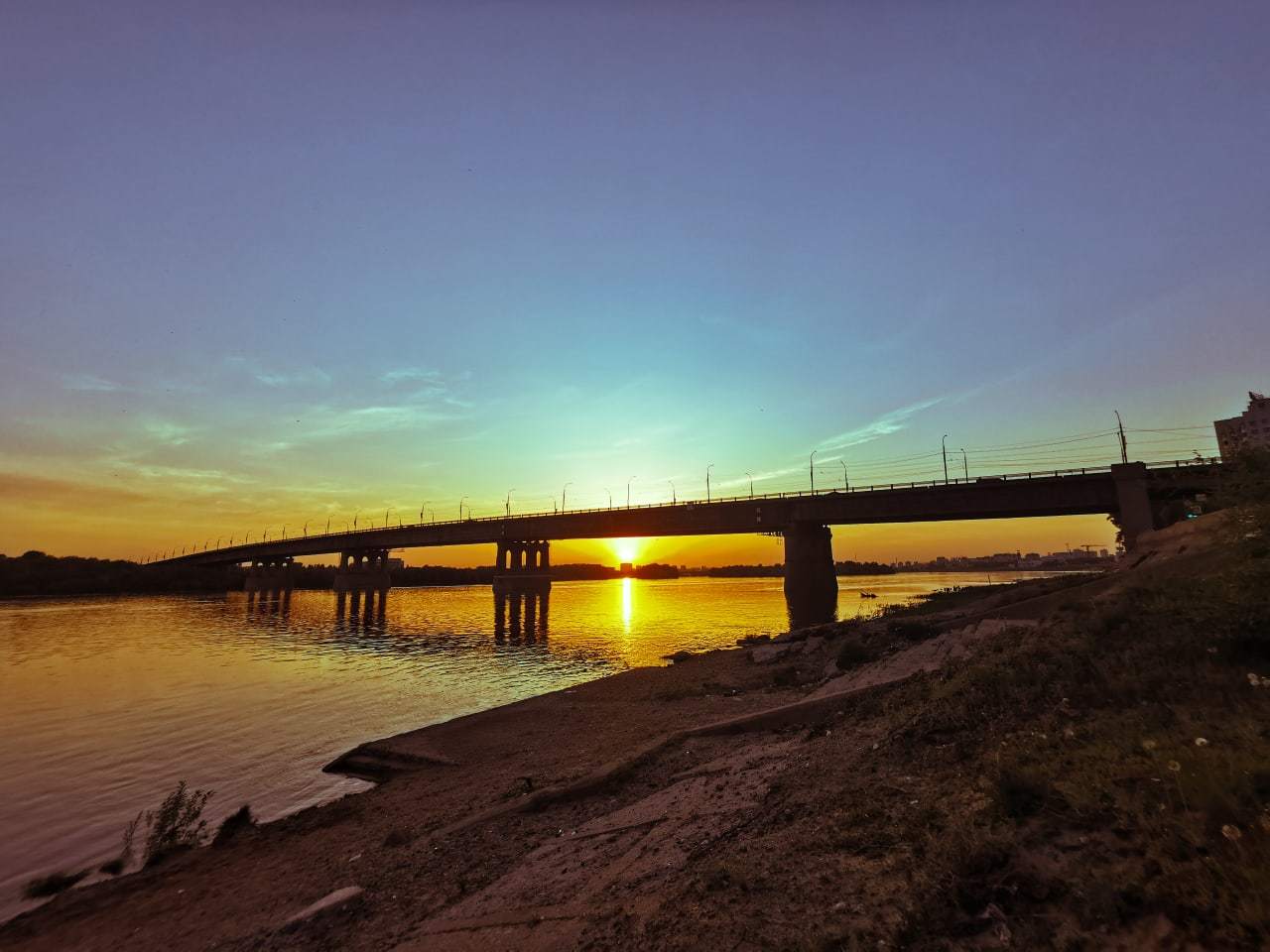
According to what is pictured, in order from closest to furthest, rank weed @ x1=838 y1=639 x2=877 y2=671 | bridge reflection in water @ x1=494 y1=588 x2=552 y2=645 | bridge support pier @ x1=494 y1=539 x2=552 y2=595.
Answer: weed @ x1=838 y1=639 x2=877 y2=671 < bridge reflection in water @ x1=494 y1=588 x2=552 y2=645 < bridge support pier @ x1=494 y1=539 x2=552 y2=595

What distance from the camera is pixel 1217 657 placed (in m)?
8.74

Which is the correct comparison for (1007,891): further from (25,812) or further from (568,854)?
(25,812)

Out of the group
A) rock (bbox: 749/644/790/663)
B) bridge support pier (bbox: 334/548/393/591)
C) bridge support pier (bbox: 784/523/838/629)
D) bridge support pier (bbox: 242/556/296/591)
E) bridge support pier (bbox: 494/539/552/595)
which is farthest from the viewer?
bridge support pier (bbox: 242/556/296/591)

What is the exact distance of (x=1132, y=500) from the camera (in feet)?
174

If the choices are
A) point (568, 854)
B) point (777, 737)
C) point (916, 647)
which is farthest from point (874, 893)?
point (916, 647)

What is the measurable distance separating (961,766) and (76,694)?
4204cm

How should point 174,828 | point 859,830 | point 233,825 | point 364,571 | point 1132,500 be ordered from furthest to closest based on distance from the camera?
point 364,571, point 1132,500, point 233,825, point 174,828, point 859,830

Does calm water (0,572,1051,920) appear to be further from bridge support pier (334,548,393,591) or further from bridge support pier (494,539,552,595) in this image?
bridge support pier (334,548,393,591)

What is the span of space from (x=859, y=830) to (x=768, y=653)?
22.3 m

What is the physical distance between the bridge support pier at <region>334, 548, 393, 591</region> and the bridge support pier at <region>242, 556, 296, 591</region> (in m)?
45.2

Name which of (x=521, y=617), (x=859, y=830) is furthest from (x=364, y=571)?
(x=859, y=830)

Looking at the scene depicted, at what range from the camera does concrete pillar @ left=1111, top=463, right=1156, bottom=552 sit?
51.8 m

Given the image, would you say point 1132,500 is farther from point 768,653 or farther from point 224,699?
point 224,699

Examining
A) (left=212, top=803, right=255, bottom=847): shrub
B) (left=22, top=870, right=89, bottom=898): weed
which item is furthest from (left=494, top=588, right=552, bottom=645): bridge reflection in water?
(left=22, top=870, right=89, bottom=898): weed
